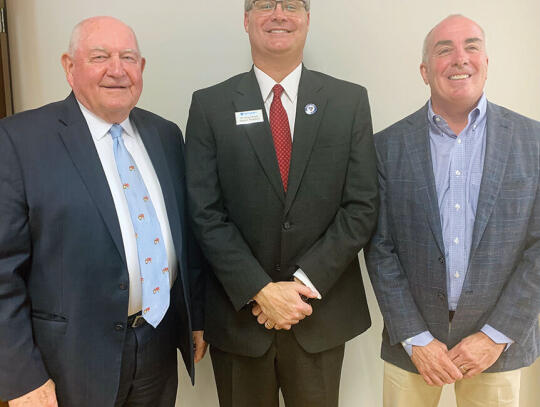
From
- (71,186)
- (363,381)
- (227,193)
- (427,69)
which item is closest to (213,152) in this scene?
(227,193)

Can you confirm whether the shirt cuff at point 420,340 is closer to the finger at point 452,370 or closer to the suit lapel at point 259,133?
the finger at point 452,370

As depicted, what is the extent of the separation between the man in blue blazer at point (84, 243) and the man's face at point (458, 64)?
1189 mm

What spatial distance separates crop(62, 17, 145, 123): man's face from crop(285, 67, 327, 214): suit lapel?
2.15 feet

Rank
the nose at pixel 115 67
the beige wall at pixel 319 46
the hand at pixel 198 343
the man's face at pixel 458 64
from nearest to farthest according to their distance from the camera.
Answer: the nose at pixel 115 67 < the man's face at pixel 458 64 < the hand at pixel 198 343 < the beige wall at pixel 319 46

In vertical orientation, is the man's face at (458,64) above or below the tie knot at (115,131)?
above

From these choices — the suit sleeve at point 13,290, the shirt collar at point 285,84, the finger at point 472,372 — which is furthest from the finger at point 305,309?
the suit sleeve at point 13,290

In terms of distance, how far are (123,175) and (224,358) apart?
2.92 feet

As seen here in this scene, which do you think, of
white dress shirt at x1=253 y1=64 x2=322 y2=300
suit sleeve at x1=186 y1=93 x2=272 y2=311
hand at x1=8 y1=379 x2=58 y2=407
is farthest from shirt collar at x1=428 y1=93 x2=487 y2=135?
hand at x1=8 y1=379 x2=58 y2=407

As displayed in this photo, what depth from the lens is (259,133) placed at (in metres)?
1.76

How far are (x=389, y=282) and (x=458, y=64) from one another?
0.91m

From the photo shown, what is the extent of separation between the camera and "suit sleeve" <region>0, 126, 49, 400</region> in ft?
4.81

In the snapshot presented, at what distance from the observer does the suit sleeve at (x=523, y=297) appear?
5.45ft

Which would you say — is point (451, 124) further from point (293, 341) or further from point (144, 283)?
point (144, 283)

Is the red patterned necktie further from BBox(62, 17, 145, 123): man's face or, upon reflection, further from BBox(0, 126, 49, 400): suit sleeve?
BBox(0, 126, 49, 400): suit sleeve
